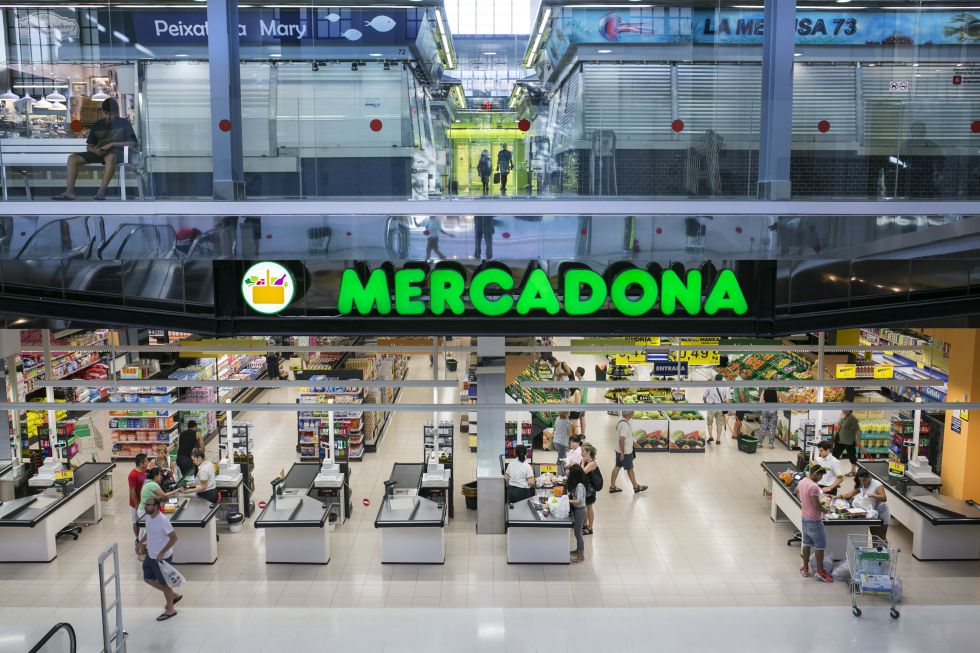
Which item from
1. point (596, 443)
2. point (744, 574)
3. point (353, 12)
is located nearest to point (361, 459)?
point (596, 443)

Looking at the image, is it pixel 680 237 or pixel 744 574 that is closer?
pixel 680 237

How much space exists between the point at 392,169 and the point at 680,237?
10.1ft

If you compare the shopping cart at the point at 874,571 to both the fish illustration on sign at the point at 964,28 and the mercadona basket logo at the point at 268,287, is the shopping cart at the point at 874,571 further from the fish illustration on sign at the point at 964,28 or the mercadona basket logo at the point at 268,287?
the mercadona basket logo at the point at 268,287

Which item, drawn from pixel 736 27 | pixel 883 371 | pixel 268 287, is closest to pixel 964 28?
pixel 736 27

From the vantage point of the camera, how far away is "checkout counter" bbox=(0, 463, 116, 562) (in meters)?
10.0

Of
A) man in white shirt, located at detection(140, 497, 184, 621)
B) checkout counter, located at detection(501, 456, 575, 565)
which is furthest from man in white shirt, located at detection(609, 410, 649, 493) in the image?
man in white shirt, located at detection(140, 497, 184, 621)

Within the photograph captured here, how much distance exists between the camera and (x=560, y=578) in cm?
984

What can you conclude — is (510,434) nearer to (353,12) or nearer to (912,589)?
(912,589)

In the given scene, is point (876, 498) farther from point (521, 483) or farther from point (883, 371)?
point (883, 371)

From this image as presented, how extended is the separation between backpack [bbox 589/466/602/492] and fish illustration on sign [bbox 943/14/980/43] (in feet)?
21.9

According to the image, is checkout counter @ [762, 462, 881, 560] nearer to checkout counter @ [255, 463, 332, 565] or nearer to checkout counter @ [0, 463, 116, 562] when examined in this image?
checkout counter @ [255, 463, 332, 565]

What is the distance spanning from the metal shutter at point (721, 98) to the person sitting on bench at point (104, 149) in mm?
5936

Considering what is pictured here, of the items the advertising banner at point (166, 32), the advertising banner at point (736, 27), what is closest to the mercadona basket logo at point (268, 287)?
the advertising banner at point (166, 32)

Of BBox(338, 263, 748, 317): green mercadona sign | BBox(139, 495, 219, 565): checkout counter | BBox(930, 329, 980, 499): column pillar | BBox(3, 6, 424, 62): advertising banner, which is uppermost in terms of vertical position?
BBox(3, 6, 424, 62): advertising banner
